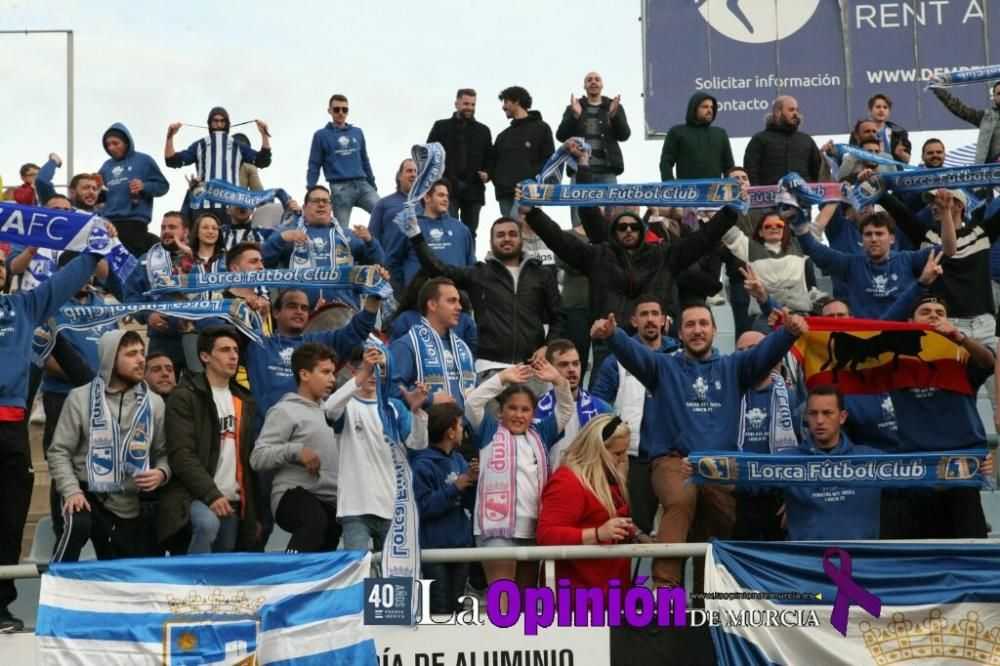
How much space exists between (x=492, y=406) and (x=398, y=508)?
117 centimetres

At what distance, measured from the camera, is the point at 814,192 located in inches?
516

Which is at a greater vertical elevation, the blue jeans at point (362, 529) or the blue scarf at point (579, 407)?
the blue scarf at point (579, 407)

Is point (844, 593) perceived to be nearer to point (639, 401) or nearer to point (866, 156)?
point (639, 401)

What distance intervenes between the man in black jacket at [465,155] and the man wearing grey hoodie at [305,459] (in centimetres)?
548

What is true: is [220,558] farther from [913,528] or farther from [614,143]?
[614,143]

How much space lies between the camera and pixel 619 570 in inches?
383

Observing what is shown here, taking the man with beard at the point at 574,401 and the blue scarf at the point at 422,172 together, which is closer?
the man with beard at the point at 574,401

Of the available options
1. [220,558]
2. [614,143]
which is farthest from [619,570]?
[614,143]

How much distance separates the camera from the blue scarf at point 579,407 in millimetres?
10539

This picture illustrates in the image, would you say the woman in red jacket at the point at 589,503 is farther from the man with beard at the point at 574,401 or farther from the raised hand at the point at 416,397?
the raised hand at the point at 416,397

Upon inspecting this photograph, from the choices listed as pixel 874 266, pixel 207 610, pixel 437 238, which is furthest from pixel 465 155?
pixel 207 610

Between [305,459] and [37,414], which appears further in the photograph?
[37,414]

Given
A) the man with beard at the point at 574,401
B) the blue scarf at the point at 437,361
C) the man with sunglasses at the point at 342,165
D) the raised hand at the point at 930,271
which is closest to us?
the man with beard at the point at 574,401

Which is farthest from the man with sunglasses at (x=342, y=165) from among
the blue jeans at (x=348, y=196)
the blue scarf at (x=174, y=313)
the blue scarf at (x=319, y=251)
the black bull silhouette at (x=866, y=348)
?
the black bull silhouette at (x=866, y=348)
